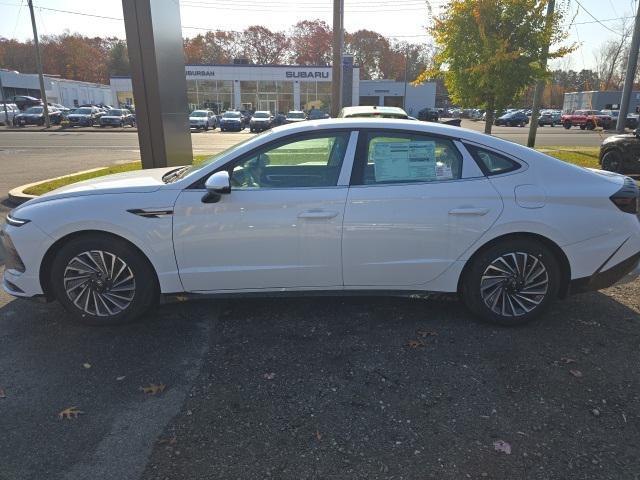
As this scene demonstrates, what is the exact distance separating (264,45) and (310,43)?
9133 millimetres

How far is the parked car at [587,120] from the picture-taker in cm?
4138

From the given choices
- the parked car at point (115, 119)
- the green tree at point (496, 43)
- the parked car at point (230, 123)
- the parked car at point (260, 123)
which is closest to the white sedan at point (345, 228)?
the green tree at point (496, 43)

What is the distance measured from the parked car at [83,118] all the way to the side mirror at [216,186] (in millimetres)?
40925

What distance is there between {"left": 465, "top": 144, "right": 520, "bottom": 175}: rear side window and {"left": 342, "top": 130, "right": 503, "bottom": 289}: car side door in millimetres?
56

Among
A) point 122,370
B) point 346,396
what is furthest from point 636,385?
point 122,370

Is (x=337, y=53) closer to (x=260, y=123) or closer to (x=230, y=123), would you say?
(x=260, y=123)

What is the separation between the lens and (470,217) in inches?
147

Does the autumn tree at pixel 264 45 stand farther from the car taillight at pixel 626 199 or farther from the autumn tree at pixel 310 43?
the car taillight at pixel 626 199

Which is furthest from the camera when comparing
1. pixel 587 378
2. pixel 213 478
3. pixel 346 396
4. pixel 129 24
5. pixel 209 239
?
pixel 129 24

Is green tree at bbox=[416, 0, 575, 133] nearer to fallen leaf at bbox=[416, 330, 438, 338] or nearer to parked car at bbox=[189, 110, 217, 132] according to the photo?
fallen leaf at bbox=[416, 330, 438, 338]

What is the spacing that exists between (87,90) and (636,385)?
87.1 metres

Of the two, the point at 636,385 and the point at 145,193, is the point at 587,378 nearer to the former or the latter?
A: the point at 636,385

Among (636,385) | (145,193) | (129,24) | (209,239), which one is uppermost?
(129,24)

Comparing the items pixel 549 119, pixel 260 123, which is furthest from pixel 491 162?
pixel 549 119
